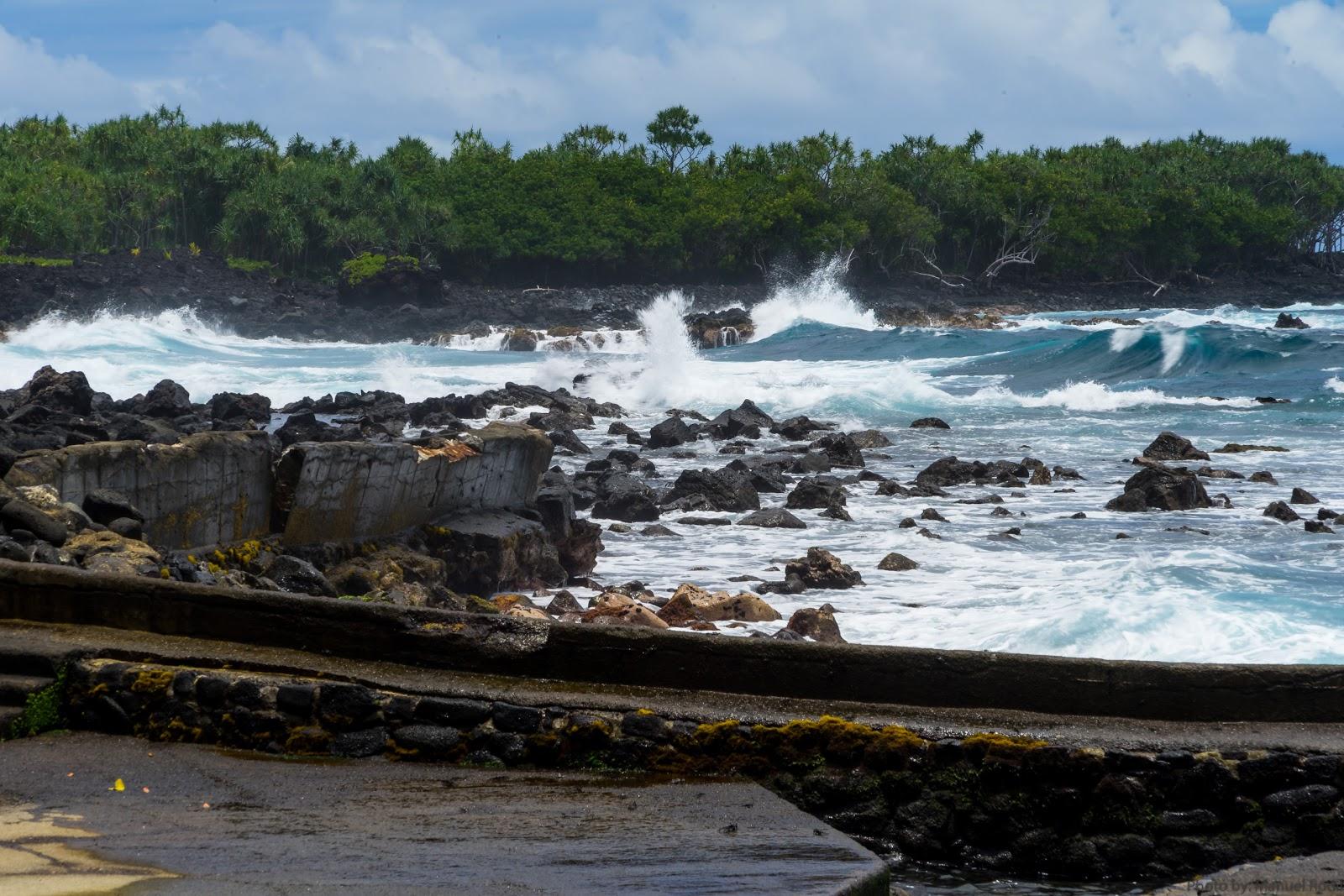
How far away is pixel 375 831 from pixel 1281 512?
40.6 feet

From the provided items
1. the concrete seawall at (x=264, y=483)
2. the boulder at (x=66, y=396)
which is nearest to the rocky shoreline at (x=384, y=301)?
the boulder at (x=66, y=396)

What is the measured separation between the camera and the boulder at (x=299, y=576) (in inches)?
337

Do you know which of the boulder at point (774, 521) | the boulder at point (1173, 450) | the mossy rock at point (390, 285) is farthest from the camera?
the mossy rock at point (390, 285)

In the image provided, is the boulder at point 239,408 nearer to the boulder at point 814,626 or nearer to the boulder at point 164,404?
the boulder at point 164,404

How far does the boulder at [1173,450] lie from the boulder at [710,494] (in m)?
7.06

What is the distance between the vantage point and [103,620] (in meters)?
5.92

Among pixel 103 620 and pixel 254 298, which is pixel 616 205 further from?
pixel 103 620

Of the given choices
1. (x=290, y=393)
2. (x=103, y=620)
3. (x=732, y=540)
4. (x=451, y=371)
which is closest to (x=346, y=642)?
Answer: (x=103, y=620)

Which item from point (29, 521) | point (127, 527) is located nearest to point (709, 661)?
point (29, 521)

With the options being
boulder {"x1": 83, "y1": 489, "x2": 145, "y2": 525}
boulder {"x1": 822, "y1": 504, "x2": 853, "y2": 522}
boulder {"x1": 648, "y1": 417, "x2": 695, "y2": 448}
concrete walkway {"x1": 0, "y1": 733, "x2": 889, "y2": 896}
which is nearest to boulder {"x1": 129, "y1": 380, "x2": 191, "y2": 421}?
boulder {"x1": 648, "y1": 417, "x2": 695, "y2": 448}

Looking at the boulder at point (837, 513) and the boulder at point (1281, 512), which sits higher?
the boulder at point (1281, 512)

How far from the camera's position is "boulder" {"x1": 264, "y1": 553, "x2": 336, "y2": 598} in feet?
28.1

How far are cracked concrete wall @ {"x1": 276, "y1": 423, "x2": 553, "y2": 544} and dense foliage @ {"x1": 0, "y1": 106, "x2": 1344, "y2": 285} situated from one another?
48.3 metres

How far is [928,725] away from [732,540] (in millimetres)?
9145
